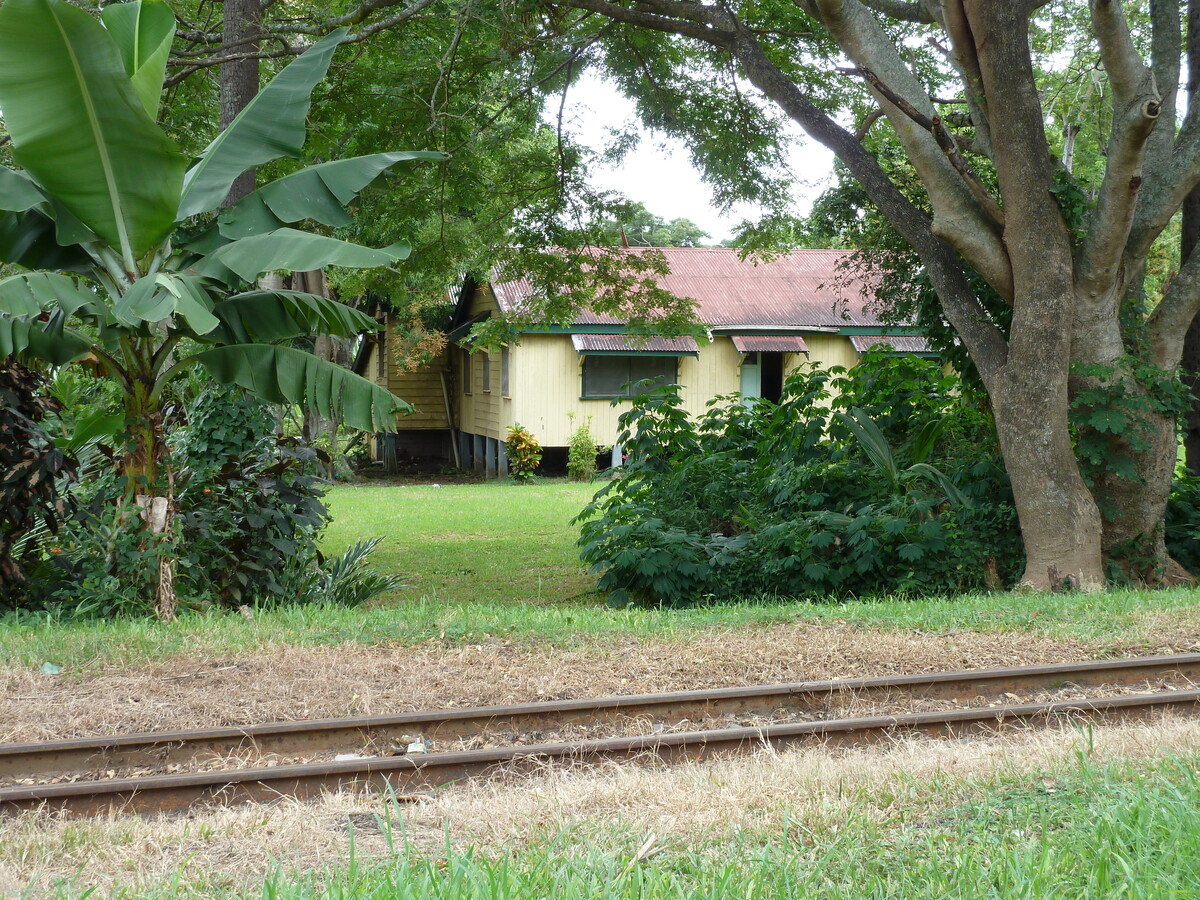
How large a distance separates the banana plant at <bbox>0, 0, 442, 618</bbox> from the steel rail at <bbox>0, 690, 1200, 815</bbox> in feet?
9.45

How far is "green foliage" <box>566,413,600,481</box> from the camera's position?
987 inches

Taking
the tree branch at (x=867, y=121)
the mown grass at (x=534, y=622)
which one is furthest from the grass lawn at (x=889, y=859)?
the tree branch at (x=867, y=121)

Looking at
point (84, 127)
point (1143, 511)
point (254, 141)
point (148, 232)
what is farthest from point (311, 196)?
point (1143, 511)

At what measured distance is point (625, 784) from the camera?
4.64 meters

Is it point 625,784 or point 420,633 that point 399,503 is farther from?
point 625,784

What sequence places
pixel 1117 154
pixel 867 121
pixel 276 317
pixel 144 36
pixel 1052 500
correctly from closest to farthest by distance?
1. pixel 144 36
2. pixel 276 317
3. pixel 1117 154
4. pixel 1052 500
5. pixel 867 121

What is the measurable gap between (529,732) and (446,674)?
0.98m

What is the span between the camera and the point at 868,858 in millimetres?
3602

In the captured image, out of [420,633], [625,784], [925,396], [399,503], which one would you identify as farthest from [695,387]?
[625,784]

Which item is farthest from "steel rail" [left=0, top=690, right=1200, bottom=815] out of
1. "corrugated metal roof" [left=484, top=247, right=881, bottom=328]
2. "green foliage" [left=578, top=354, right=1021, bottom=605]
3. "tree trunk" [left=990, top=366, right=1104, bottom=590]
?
"corrugated metal roof" [left=484, top=247, right=881, bottom=328]

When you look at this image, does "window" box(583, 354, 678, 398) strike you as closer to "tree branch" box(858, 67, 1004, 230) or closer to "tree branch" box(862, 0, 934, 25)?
"tree branch" box(862, 0, 934, 25)

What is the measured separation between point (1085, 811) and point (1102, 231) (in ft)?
24.8

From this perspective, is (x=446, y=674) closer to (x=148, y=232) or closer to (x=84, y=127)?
(x=148, y=232)

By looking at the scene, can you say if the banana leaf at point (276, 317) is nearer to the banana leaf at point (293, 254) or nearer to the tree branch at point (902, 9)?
the banana leaf at point (293, 254)
